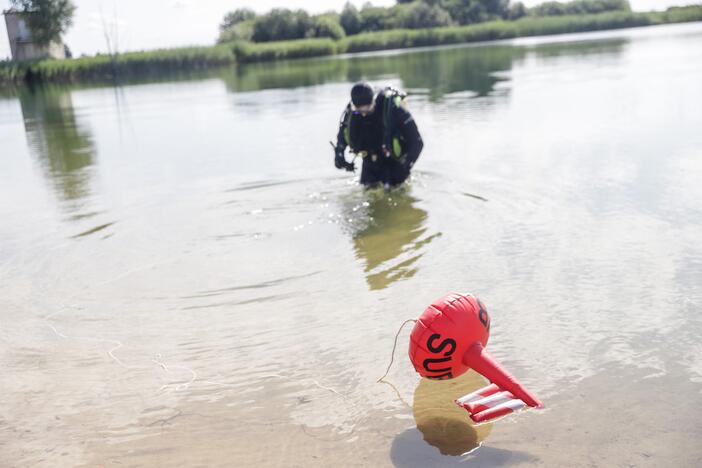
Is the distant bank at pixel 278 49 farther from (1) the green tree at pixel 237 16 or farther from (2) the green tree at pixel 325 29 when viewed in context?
(1) the green tree at pixel 237 16

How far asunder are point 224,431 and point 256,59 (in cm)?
5627

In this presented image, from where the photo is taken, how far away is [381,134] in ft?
26.1

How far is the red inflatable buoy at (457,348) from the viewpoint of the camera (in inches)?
129

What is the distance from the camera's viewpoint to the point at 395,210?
749cm

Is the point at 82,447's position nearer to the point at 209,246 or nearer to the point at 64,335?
the point at 64,335

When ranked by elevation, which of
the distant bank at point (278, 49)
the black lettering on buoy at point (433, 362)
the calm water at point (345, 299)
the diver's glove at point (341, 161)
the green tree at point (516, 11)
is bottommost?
the calm water at point (345, 299)

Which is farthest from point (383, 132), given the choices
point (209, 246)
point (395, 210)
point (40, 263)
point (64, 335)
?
point (64, 335)

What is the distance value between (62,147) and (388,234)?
31.7 ft

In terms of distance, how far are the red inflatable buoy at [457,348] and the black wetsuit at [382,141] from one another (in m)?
4.40

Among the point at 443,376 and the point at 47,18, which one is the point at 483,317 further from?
the point at 47,18

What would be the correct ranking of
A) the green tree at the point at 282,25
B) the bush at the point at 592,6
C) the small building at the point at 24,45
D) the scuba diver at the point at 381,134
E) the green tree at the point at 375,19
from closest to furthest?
the scuba diver at the point at 381,134 < the small building at the point at 24,45 < the green tree at the point at 282,25 < the green tree at the point at 375,19 < the bush at the point at 592,6

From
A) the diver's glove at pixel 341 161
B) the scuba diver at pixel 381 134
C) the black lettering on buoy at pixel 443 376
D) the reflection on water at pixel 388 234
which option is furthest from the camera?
the diver's glove at pixel 341 161

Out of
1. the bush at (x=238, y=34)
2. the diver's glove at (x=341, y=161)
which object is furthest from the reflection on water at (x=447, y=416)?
the bush at (x=238, y=34)

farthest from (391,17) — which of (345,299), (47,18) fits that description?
(345,299)
